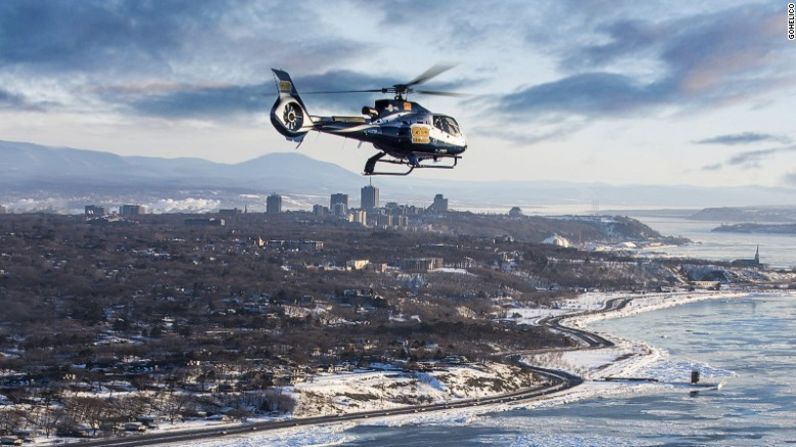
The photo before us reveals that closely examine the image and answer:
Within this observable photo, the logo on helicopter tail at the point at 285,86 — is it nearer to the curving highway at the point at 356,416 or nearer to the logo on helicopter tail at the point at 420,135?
the logo on helicopter tail at the point at 420,135

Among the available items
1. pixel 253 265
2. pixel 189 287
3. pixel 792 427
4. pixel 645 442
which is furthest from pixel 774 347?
pixel 253 265

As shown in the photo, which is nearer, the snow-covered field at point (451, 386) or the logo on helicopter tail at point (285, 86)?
the logo on helicopter tail at point (285, 86)

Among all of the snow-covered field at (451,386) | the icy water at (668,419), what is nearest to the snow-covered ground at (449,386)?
the snow-covered field at (451,386)

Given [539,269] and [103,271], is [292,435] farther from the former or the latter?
[539,269]

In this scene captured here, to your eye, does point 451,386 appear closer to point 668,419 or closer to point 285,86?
point 668,419

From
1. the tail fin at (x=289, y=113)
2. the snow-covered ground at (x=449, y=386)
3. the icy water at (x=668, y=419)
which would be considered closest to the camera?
the tail fin at (x=289, y=113)

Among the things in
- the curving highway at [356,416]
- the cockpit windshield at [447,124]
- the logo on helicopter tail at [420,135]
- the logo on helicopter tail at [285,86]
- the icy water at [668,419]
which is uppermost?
the logo on helicopter tail at [285,86]

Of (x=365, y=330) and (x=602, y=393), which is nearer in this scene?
(x=602, y=393)
